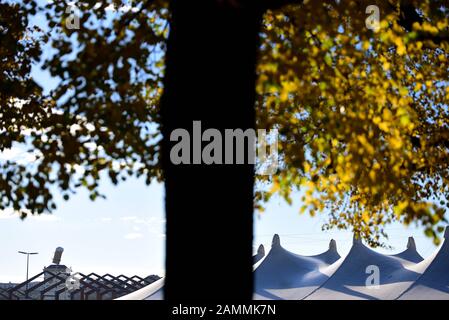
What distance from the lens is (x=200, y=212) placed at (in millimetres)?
5406

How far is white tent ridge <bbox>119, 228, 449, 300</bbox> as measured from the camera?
73.7 feet

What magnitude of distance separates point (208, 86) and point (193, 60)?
31 cm

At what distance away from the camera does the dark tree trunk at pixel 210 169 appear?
5.39 metres

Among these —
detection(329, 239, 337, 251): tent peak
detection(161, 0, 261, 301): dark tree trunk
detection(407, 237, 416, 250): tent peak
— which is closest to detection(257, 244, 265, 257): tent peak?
detection(329, 239, 337, 251): tent peak

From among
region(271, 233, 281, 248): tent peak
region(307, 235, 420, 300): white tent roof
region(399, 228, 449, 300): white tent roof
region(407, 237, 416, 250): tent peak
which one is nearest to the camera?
region(399, 228, 449, 300): white tent roof

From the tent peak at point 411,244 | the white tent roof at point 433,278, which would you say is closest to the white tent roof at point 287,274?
the tent peak at point 411,244

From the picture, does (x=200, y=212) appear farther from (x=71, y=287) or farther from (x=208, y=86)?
(x=71, y=287)

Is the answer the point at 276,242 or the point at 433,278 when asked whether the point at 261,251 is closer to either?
the point at 276,242

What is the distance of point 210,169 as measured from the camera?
18.3ft

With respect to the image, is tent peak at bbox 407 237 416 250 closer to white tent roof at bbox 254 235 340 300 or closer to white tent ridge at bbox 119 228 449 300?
white tent ridge at bbox 119 228 449 300

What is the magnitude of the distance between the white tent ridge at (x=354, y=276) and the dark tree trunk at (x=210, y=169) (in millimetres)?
16983

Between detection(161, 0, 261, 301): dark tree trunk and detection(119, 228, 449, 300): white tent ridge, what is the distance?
17.0m

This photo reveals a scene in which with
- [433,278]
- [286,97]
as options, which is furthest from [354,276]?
[286,97]

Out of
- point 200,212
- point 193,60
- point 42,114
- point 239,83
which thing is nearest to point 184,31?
point 193,60
